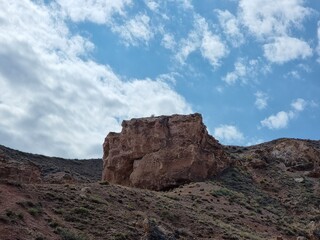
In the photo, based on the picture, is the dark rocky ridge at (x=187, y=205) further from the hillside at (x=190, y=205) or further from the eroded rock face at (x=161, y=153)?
the eroded rock face at (x=161, y=153)

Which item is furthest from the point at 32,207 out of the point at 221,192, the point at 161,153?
the point at 161,153

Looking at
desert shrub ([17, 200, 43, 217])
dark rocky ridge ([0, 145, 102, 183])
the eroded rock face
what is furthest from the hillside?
dark rocky ridge ([0, 145, 102, 183])

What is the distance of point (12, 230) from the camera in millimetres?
18719

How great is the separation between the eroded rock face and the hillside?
6.51 feet

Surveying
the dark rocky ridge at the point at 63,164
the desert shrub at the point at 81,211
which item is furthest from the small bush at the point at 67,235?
the dark rocky ridge at the point at 63,164

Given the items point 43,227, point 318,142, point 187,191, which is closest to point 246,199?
point 187,191

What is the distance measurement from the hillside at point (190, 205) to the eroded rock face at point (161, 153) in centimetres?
199

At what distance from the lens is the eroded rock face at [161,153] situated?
46.2m

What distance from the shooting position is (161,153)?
47188 mm

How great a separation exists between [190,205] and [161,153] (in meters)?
12.0

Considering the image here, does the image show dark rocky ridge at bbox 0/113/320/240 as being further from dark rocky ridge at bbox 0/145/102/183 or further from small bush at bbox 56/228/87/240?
Answer: dark rocky ridge at bbox 0/145/102/183

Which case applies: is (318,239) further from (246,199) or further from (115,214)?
(115,214)

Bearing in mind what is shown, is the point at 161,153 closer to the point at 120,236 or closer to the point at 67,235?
the point at 120,236

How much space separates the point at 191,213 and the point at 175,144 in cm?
1632
